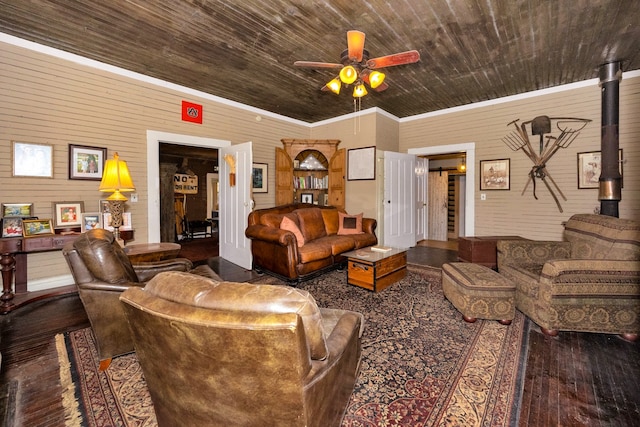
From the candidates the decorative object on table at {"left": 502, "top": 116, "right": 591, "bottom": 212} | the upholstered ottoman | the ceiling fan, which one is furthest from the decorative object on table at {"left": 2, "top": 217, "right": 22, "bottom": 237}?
the decorative object on table at {"left": 502, "top": 116, "right": 591, "bottom": 212}

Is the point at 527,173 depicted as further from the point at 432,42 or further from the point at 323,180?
the point at 323,180

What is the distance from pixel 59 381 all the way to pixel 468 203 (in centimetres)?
606

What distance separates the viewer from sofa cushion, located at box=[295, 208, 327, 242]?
4.45m

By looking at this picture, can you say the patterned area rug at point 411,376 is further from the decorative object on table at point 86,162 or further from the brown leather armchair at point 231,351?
the decorative object on table at point 86,162

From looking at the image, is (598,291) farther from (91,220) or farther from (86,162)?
(86,162)

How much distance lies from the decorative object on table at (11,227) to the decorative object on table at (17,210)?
0.10 meters

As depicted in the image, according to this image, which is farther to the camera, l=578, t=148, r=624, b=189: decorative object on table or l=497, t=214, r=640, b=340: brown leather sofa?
l=578, t=148, r=624, b=189: decorative object on table

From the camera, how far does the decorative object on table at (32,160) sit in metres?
3.22

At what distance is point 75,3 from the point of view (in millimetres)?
2568

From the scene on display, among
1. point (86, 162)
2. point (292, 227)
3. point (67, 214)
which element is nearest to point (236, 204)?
point (292, 227)

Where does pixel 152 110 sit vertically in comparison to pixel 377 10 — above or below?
below

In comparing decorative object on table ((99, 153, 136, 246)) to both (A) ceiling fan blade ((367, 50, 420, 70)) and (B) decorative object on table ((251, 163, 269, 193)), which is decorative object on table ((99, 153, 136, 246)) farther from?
(A) ceiling fan blade ((367, 50, 420, 70))

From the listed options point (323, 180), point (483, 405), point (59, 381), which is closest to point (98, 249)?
point (59, 381)

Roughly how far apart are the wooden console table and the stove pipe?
6459 millimetres
